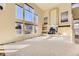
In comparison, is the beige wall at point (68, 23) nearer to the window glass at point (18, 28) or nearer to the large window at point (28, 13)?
the large window at point (28, 13)

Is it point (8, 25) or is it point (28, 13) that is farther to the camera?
point (28, 13)

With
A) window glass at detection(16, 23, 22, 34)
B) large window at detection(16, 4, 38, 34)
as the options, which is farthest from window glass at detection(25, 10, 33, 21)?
window glass at detection(16, 23, 22, 34)

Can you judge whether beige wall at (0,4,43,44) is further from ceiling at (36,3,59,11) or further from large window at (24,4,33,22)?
ceiling at (36,3,59,11)

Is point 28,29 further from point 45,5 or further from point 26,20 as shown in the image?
point 45,5

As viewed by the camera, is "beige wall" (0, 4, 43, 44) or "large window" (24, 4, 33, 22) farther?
"large window" (24, 4, 33, 22)

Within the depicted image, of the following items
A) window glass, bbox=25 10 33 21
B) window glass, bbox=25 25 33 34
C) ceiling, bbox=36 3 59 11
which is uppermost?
ceiling, bbox=36 3 59 11

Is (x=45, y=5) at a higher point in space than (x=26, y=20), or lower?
higher

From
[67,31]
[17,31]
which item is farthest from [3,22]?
[67,31]

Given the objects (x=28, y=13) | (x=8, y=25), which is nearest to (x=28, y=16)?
(x=28, y=13)

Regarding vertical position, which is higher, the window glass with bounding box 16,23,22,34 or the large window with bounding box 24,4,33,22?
the large window with bounding box 24,4,33,22

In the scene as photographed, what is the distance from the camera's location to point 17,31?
1427 mm

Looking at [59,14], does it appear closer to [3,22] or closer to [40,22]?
[40,22]

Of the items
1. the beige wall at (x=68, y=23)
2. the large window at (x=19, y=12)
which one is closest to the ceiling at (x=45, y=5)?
the beige wall at (x=68, y=23)

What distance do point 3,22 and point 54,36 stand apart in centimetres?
59
